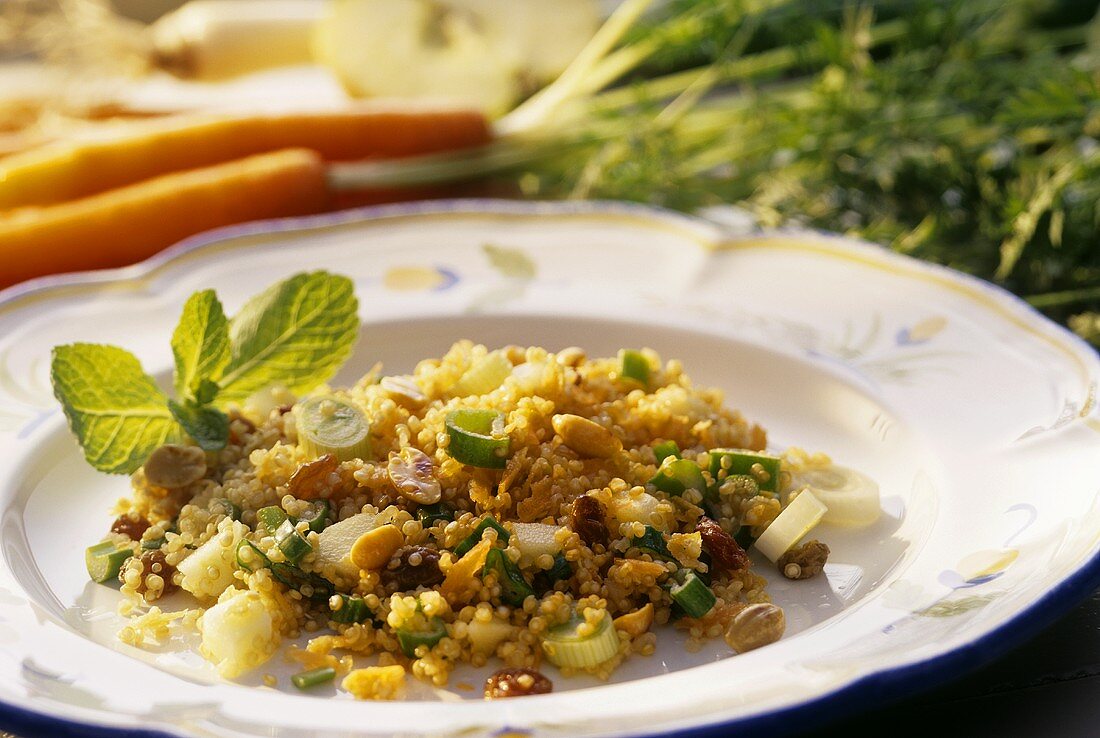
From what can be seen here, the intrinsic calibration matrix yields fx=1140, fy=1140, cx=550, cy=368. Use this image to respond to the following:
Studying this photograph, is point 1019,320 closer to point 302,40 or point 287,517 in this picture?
point 287,517

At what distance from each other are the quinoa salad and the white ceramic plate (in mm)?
64

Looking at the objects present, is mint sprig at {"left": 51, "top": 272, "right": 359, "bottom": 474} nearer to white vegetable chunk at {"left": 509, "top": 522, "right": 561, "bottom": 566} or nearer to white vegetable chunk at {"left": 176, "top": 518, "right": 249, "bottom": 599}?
white vegetable chunk at {"left": 176, "top": 518, "right": 249, "bottom": 599}

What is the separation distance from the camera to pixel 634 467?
2.18 metres

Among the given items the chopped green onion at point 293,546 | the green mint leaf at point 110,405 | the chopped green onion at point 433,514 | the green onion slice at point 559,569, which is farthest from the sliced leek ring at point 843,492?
the green mint leaf at point 110,405

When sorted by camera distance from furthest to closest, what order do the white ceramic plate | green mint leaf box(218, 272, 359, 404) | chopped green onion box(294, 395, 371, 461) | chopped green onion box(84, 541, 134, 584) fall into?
1. green mint leaf box(218, 272, 359, 404)
2. chopped green onion box(294, 395, 371, 461)
3. chopped green onion box(84, 541, 134, 584)
4. the white ceramic plate

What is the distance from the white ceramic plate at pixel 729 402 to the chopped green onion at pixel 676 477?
266 millimetres

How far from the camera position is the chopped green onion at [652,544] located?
2010 millimetres

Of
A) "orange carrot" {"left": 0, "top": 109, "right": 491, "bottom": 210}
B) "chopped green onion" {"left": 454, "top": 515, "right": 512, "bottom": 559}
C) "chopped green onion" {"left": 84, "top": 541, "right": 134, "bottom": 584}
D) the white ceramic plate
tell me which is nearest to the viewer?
the white ceramic plate

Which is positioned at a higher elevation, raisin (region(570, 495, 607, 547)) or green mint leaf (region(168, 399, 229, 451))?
raisin (region(570, 495, 607, 547))

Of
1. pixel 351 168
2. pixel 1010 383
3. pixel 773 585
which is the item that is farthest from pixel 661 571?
pixel 351 168

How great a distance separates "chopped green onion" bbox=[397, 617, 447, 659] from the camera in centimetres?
183

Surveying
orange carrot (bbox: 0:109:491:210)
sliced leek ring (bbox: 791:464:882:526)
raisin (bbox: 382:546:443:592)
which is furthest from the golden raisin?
orange carrot (bbox: 0:109:491:210)

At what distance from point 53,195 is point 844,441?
109 inches

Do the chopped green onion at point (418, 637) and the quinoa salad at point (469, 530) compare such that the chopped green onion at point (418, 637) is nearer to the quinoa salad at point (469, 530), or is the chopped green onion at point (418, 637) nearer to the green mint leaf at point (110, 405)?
the quinoa salad at point (469, 530)
